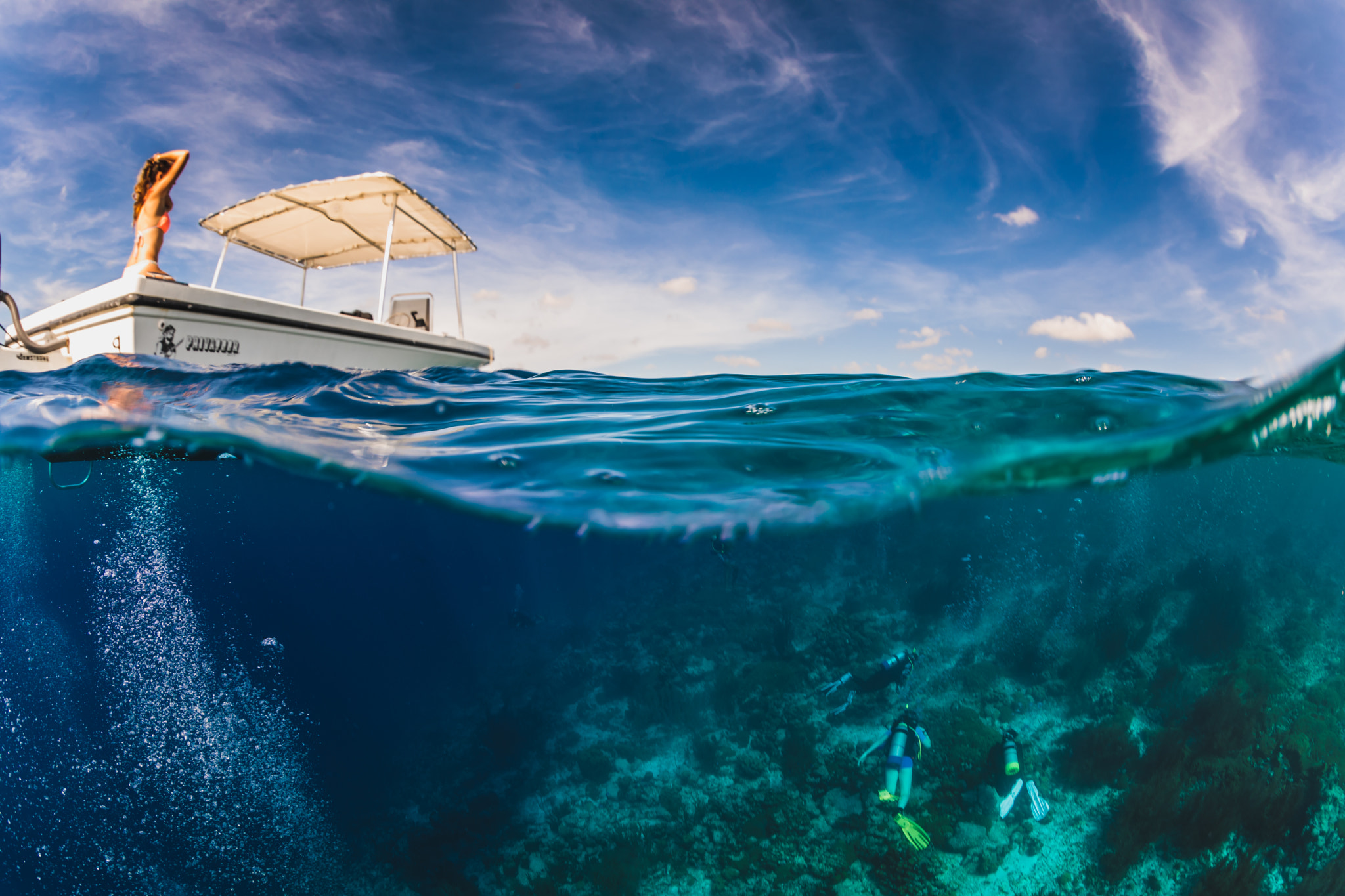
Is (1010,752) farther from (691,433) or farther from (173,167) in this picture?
(173,167)

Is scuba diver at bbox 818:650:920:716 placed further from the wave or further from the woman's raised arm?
the woman's raised arm

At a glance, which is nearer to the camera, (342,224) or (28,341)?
(28,341)

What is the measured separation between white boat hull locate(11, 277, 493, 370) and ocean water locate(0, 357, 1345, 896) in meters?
0.36

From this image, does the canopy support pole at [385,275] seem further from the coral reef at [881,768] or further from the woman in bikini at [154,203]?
the coral reef at [881,768]

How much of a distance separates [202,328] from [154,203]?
7.65ft

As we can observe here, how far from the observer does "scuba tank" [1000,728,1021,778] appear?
6.45 meters

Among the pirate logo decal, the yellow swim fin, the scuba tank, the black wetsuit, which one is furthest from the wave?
the yellow swim fin

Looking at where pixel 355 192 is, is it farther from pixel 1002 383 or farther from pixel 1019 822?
pixel 1019 822

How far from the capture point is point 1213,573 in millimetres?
15773

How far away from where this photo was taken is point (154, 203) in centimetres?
741

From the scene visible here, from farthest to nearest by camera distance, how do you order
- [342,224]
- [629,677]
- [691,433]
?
[342,224] < [629,677] < [691,433]

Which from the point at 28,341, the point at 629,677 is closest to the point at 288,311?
the point at 28,341

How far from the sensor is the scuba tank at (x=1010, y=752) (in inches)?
254

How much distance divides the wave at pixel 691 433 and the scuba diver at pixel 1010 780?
3.44m
